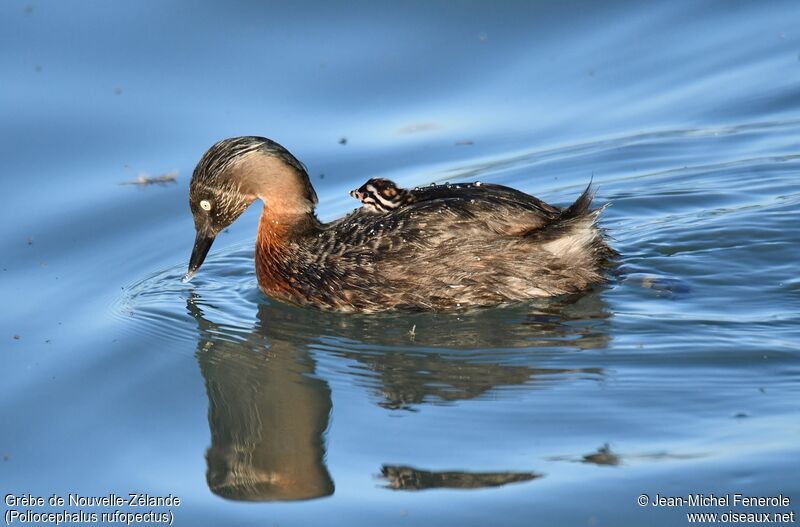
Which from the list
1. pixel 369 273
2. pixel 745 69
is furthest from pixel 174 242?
pixel 745 69

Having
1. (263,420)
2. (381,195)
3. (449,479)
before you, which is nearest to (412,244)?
(381,195)

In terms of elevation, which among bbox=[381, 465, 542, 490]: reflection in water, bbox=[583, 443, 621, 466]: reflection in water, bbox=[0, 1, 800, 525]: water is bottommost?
bbox=[381, 465, 542, 490]: reflection in water

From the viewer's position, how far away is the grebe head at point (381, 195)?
8625 millimetres

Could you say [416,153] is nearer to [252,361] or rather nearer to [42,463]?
[252,361]

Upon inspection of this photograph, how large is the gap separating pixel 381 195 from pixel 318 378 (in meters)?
1.71

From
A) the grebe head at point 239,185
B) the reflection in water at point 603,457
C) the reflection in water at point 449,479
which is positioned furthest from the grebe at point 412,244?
the reflection in water at point 449,479

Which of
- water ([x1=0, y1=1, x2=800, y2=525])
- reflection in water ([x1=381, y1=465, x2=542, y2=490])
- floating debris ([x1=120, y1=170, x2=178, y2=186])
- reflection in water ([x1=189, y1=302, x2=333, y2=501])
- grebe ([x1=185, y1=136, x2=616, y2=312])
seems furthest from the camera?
floating debris ([x1=120, y1=170, x2=178, y2=186])

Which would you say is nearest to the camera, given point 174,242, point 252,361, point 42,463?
point 42,463

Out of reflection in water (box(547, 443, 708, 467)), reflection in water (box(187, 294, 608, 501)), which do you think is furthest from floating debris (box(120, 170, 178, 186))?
reflection in water (box(547, 443, 708, 467))

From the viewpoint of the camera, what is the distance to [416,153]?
11.0 meters

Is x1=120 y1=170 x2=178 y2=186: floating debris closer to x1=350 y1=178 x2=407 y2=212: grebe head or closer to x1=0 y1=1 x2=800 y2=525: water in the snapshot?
x1=0 y1=1 x2=800 y2=525: water

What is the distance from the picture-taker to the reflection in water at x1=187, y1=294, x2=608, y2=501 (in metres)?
6.46

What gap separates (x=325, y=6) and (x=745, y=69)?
4238mm

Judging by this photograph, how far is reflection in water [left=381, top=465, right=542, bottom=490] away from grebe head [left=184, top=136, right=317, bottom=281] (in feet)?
11.0
